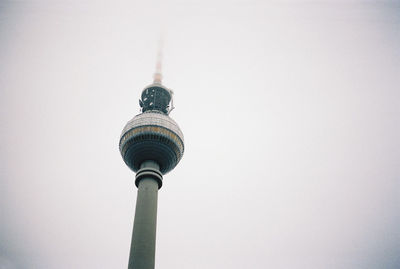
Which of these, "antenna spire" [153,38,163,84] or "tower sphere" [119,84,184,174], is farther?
"antenna spire" [153,38,163,84]

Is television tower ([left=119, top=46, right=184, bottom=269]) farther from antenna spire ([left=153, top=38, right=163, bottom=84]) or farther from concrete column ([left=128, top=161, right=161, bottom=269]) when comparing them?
antenna spire ([left=153, top=38, right=163, bottom=84])

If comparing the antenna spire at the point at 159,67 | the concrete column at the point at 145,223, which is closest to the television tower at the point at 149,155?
the concrete column at the point at 145,223

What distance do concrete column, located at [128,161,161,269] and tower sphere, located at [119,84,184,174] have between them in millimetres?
1527

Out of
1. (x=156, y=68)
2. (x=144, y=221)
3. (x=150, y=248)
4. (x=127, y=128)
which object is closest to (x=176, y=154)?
(x=127, y=128)

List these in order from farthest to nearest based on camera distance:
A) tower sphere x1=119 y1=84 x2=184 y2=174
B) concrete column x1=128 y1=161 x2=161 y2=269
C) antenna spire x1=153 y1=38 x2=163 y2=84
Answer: antenna spire x1=153 y1=38 x2=163 y2=84 → tower sphere x1=119 y1=84 x2=184 y2=174 → concrete column x1=128 y1=161 x2=161 y2=269

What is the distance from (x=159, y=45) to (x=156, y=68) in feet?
41.8

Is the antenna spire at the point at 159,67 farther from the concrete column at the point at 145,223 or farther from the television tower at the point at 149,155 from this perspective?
the concrete column at the point at 145,223

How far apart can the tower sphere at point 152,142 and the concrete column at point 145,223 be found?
5.01 feet

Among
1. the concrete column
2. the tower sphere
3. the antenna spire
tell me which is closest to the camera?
the concrete column

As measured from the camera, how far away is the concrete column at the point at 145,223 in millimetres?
36094

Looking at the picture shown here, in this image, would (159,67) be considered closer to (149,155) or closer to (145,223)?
(149,155)

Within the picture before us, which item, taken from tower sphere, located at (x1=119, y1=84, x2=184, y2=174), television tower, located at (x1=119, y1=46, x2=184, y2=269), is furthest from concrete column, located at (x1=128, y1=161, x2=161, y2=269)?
tower sphere, located at (x1=119, y1=84, x2=184, y2=174)

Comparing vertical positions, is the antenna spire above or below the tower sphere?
above

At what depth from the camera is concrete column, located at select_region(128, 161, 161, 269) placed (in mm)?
36094
